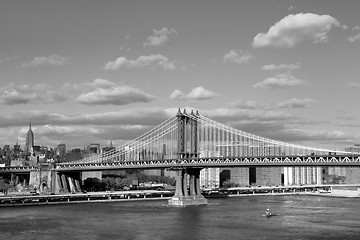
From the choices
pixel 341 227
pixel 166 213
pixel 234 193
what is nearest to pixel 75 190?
pixel 234 193

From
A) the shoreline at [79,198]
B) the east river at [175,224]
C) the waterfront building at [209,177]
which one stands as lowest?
the east river at [175,224]

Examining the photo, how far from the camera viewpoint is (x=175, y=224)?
61.6 meters

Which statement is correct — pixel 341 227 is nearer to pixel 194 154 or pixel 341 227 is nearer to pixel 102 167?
pixel 194 154

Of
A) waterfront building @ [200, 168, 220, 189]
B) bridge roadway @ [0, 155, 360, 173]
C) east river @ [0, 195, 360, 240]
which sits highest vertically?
bridge roadway @ [0, 155, 360, 173]

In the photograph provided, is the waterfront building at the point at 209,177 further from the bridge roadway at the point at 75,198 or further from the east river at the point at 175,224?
the east river at the point at 175,224

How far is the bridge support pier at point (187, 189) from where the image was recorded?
87.4 metres

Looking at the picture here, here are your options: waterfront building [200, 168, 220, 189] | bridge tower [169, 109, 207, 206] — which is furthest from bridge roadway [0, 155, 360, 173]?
waterfront building [200, 168, 220, 189]

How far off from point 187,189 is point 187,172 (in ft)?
8.81

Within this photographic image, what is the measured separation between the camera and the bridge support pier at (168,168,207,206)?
8738cm

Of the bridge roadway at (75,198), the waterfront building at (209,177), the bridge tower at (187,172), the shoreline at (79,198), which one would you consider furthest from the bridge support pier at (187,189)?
the waterfront building at (209,177)

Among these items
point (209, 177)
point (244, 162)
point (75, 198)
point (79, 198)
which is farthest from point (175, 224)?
point (209, 177)

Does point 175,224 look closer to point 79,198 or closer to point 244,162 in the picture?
point 244,162

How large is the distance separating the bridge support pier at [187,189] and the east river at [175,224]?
19.4 ft

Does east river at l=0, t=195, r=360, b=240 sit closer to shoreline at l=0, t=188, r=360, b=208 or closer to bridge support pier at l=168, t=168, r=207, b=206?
bridge support pier at l=168, t=168, r=207, b=206
